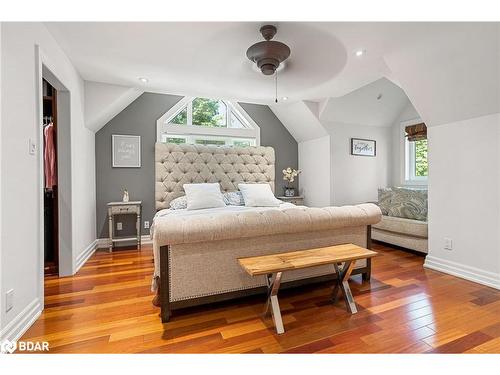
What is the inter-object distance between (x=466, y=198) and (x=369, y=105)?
2.38 metres

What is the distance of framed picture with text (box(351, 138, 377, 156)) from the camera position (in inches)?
179

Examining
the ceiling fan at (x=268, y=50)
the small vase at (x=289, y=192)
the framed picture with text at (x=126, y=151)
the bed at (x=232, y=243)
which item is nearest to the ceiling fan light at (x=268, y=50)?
the ceiling fan at (x=268, y=50)

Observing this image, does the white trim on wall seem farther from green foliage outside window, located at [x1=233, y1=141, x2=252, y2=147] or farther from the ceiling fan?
green foliage outside window, located at [x1=233, y1=141, x2=252, y2=147]

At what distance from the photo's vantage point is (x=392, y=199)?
12.1 feet

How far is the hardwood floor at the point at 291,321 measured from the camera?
4.82ft

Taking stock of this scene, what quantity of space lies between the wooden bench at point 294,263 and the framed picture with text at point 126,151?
2.88 meters

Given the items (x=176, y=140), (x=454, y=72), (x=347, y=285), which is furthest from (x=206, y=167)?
(x=454, y=72)

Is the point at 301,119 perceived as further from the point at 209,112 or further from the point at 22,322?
the point at 22,322

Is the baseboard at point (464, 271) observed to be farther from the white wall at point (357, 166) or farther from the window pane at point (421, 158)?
the window pane at point (421, 158)

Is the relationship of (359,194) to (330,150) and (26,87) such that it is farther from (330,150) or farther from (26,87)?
(26,87)

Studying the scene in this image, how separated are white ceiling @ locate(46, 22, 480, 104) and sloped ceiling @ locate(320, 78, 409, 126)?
0.63m
